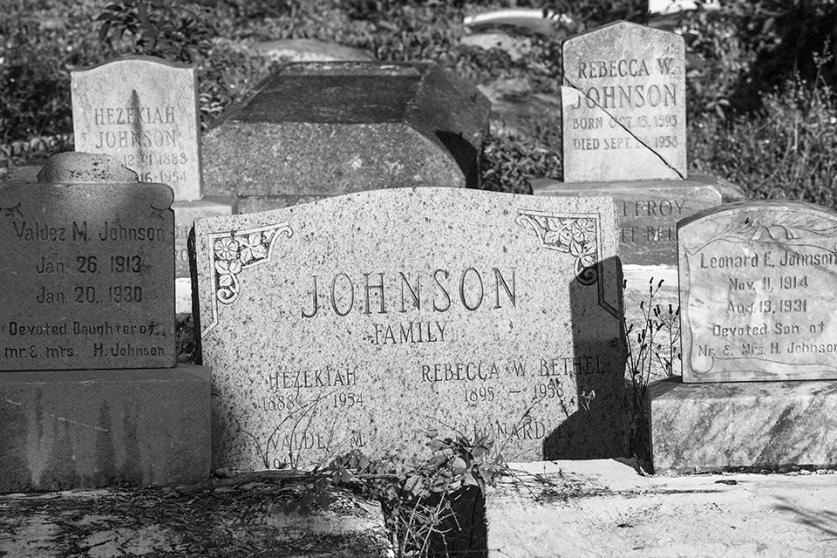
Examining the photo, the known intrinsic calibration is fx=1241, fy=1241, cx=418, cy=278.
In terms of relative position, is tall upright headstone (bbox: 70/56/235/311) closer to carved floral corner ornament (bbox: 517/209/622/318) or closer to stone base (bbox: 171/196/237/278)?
stone base (bbox: 171/196/237/278)

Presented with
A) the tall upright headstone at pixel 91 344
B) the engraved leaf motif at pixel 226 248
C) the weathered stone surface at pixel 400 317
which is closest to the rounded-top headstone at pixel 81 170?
the tall upright headstone at pixel 91 344

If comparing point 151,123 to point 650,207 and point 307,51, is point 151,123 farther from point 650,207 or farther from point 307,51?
point 307,51

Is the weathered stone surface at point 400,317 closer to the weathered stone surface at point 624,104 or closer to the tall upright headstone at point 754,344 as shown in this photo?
the tall upright headstone at point 754,344

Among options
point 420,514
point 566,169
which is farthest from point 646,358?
point 566,169

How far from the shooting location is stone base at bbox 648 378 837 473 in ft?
14.1

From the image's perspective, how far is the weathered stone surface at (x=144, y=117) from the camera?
7.26 metres

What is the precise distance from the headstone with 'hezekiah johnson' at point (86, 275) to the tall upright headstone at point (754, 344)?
1.81m

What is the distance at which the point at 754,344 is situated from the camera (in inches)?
174

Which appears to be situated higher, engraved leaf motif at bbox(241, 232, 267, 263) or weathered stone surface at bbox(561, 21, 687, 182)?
weathered stone surface at bbox(561, 21, 687, 182)

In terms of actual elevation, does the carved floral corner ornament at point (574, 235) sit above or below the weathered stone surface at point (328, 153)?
below

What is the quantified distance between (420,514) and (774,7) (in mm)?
9046

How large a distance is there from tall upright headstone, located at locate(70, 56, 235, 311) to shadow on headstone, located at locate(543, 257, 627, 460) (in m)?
3.03

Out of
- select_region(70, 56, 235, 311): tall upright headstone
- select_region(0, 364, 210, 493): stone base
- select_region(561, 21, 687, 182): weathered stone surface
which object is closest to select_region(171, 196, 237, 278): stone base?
select_region(70, 56, 235, 311): tall upright headstone

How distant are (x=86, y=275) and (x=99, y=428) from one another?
0.55 meters
